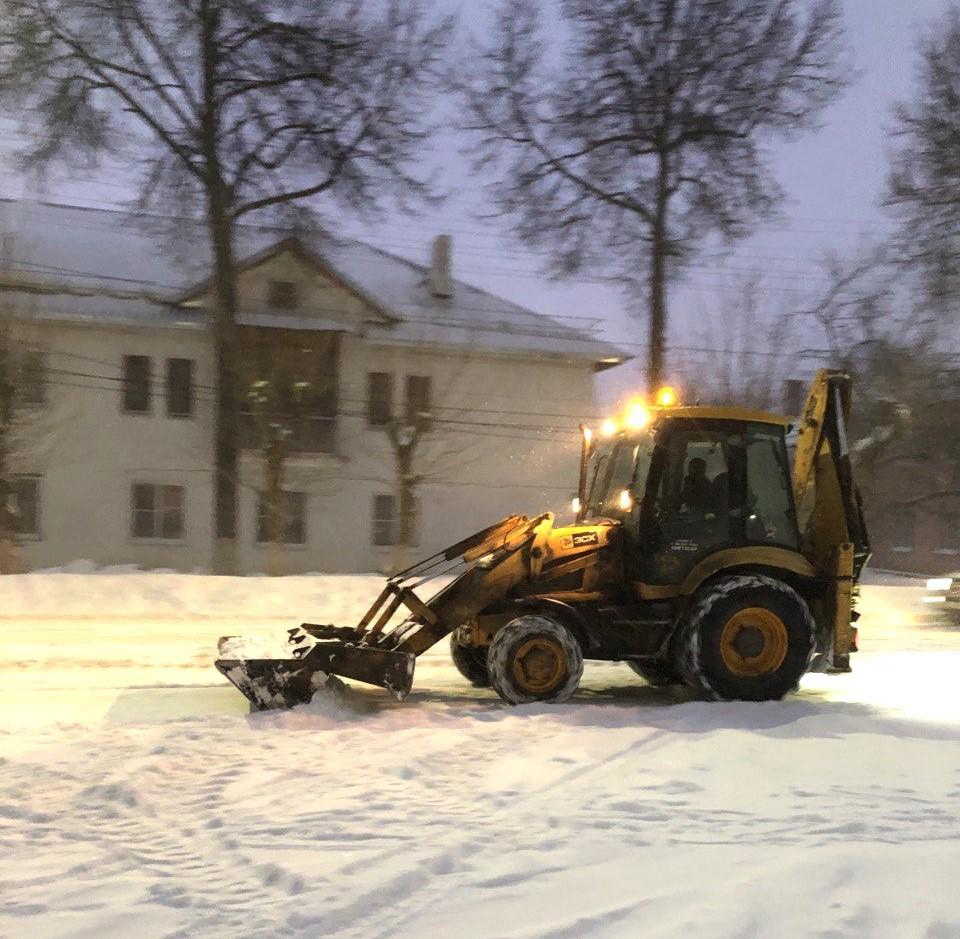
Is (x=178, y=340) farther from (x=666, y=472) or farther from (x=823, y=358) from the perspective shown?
(x=666, y=472)

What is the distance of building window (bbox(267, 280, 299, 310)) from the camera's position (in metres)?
27.2

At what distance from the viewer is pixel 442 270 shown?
30.6 m

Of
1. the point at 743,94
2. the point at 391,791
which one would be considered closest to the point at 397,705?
the point at 391,791

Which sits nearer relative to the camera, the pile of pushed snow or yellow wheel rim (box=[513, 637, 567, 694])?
yellow wheel rim (box=[513, 637, 567, 694])

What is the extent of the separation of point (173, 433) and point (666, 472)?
2155cm

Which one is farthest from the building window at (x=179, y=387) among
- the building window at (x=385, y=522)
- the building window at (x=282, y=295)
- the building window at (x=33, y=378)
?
the building window at (x=385, y=522)

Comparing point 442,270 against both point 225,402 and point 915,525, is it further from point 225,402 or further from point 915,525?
point 915,525

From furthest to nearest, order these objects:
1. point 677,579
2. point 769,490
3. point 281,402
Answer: point 281,402
point 769,490
point 677,579

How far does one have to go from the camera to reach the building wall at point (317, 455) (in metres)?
26.3

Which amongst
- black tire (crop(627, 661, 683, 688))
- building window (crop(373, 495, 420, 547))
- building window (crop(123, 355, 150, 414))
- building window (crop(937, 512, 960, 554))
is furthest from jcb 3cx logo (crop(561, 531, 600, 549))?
building window (crop(937, 512, 960, 554))

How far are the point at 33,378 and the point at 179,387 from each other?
4.60 meters

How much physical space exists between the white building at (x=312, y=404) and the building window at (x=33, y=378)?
0.61 ft

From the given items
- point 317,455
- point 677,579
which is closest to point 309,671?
point 677,579

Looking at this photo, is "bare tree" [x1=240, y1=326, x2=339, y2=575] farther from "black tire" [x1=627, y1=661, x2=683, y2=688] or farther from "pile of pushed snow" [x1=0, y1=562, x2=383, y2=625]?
"black tire" [x1=627, y1=661, x2=683, y2=688]
